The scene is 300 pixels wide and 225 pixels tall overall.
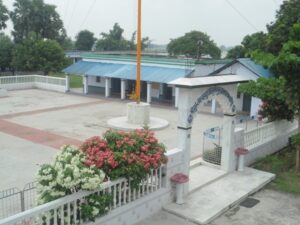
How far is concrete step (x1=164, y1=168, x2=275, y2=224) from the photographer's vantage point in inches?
331

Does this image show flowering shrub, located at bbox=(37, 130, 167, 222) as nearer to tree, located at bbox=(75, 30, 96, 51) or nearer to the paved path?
the paved path

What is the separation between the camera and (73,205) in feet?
20.9

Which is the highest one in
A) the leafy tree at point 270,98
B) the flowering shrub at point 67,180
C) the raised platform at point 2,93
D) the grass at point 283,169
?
the leafy tree at point 270,98

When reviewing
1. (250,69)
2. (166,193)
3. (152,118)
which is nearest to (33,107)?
(152,118)

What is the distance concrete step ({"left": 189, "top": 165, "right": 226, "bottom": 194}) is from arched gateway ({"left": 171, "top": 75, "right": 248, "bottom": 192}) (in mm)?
909

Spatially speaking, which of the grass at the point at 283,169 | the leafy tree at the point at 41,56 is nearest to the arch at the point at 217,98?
the grass at the point at 283,169

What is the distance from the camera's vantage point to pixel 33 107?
23141mm

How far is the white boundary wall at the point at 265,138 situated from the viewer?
40.0 feet

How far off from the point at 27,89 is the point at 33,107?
8.62m

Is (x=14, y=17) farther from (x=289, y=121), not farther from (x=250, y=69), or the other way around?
(x=289, y=121)

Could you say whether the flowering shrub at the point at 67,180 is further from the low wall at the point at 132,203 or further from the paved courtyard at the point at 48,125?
the paved courtyard at the point at 48,125

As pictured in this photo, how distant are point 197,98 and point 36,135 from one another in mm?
9758

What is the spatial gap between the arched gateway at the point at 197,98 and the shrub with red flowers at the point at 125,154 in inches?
48.5

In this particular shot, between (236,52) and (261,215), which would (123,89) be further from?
(261,215)
